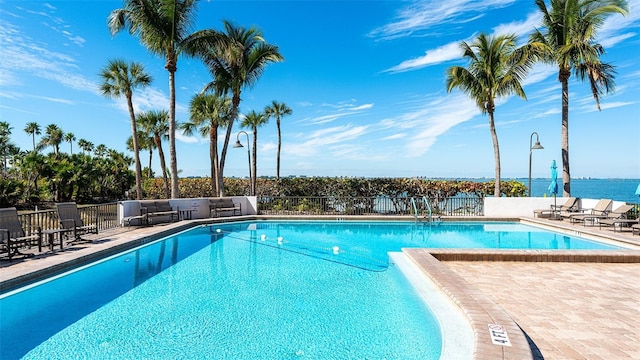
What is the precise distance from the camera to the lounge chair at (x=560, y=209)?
13.9 meters

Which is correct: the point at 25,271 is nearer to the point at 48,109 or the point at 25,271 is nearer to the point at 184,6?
the point at 184,6

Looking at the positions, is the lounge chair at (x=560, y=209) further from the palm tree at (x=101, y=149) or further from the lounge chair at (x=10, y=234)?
the palm tree at (x=101, y=149)

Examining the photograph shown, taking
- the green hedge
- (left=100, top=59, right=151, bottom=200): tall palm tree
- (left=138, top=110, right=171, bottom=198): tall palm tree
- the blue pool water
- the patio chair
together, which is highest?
(left=100, top=59, right=151, bottom=200): tall palm tree

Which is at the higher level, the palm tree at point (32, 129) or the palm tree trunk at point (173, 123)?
the palm tree at point (32, 129)

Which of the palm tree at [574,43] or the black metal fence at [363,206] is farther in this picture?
the black metal fence at [363,206]

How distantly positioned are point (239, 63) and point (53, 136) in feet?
148

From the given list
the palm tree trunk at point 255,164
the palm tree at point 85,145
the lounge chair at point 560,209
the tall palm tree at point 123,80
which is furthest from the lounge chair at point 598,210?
the palm tree at point 85,145

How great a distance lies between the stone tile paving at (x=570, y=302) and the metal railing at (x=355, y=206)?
943cm

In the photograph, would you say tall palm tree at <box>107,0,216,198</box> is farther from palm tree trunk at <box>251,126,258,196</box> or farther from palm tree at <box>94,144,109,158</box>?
palm tree at <box>94,144,109,158</box>

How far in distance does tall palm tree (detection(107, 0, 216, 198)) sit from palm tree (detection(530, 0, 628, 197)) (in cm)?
1488

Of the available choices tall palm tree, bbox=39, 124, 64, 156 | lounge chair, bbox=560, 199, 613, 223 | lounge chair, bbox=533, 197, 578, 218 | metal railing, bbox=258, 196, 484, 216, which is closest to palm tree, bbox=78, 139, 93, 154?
tall palm tree, bbox=39, 124, 64, 156

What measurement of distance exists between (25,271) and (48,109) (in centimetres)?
1969

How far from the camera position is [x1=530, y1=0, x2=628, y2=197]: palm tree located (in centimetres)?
1374

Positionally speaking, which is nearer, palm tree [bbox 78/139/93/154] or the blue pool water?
the blue pool water
